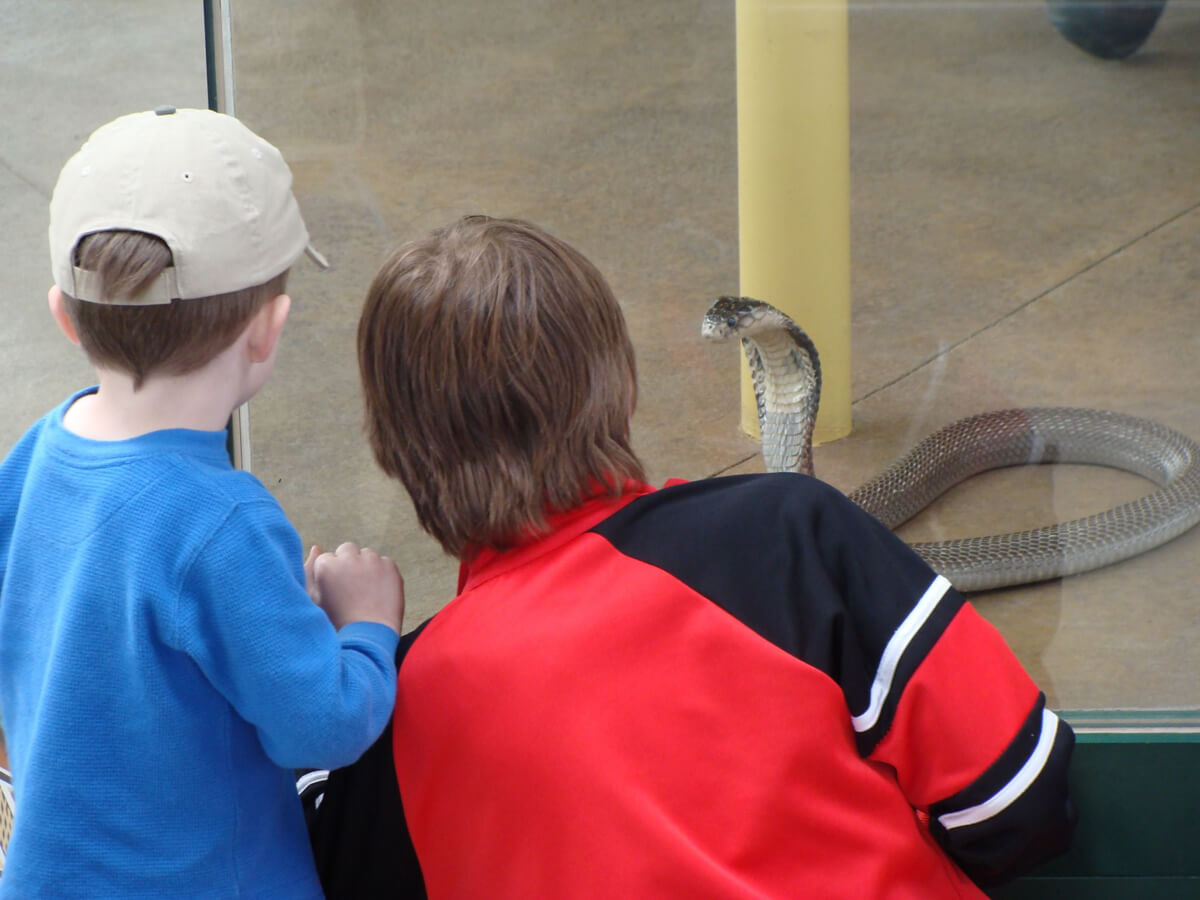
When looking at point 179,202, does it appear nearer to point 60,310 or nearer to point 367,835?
point 60,310

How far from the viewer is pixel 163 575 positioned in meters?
0.90

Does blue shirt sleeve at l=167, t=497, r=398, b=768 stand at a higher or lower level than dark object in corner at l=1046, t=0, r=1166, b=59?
lower

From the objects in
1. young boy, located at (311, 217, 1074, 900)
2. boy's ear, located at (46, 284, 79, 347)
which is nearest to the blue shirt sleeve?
young boy, located at (311, 217, 1074, 900)

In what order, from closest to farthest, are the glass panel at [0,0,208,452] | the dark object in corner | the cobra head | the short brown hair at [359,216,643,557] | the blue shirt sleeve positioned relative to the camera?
the blue shirt sleeve
the short brown hair at [359,216,643,557]
the glass panel at [0,0,208,452]
the cobra head
the dark object in corner

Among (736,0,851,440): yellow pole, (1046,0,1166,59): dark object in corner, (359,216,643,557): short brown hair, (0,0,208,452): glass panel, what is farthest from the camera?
(1046,0,1166,59): dark object in corner

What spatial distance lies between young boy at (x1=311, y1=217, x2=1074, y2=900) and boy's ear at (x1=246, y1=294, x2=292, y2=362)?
0.09 m

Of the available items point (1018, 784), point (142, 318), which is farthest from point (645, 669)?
point (142, 318)

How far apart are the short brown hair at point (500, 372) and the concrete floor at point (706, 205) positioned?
675mm

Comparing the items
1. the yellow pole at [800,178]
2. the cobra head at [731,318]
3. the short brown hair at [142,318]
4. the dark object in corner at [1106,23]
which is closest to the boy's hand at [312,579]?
the short brown hair at [142,318]

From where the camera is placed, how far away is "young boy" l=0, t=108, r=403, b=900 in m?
0.91

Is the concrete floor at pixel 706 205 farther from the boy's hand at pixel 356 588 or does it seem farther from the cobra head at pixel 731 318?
the boy's hand at pixel 356 588

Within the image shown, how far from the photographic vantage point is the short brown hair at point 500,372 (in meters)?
1.02

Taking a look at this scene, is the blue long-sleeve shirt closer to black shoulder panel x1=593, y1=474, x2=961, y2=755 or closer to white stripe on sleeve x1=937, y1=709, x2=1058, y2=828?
black shoulder panel x1=593, y1=474, x2=961, y2=755

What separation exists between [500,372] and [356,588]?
23 cm
